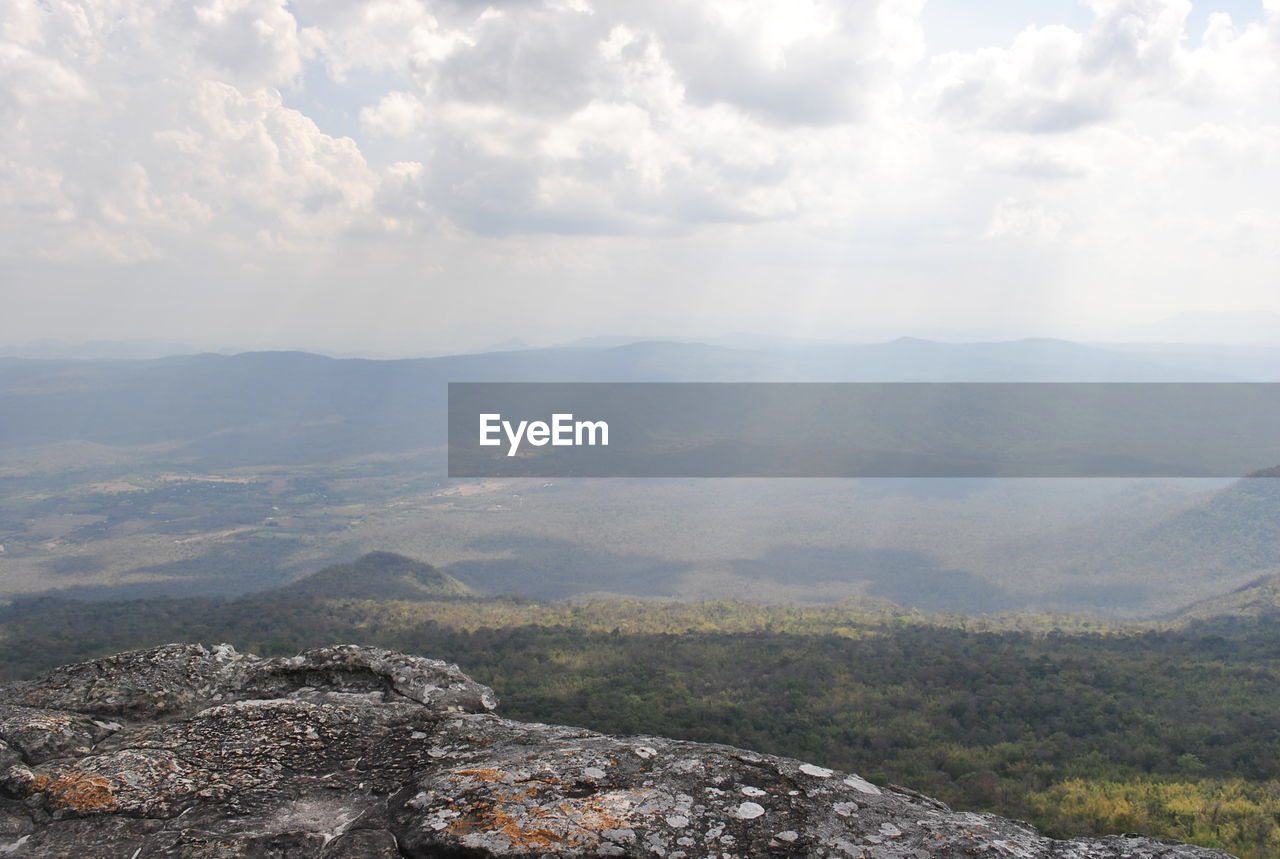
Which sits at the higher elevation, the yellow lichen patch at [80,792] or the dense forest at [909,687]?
the yellow lichen patch at [80,792]

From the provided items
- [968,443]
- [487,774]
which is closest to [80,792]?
[487,774]

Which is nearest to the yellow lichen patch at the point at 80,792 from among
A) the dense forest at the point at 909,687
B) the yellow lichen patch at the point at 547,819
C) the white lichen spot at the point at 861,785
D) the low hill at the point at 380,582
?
the yellow lichen patch at the point at 547,819

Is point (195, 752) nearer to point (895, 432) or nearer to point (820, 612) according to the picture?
point (820, 612)

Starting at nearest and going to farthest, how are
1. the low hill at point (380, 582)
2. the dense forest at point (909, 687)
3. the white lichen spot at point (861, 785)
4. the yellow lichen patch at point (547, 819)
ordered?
the yellow lichen patch at point (547, 819)
the white lichen spot at point (861, 785)
the dense forest at point (909, 687)
the low hill at point (380, 582)

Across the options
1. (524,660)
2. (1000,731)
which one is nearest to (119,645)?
(524,660)

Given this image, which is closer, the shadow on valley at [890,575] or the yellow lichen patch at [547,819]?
the yellow lichen patch at [547,819]

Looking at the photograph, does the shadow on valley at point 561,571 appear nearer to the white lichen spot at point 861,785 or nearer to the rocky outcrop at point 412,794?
the rocky outcrop at point 412,794

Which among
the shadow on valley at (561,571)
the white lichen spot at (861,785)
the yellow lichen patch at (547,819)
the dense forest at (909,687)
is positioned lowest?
the shadow on valley at (561,571)

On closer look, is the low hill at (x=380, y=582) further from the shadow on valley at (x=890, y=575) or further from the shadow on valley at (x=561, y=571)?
the shadow on valley at (x=890, y=575)

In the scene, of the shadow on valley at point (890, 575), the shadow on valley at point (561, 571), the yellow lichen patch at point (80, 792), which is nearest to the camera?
the yellow lichen patch at point (80, 792)
